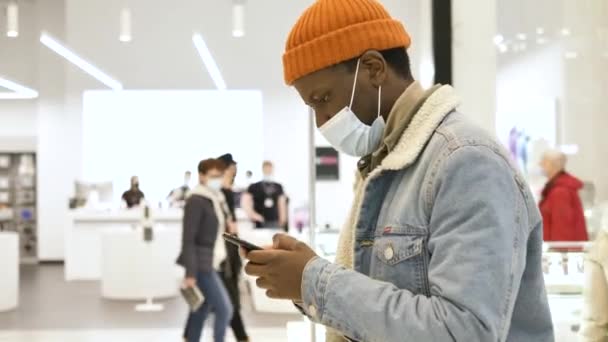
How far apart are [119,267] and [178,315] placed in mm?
1647

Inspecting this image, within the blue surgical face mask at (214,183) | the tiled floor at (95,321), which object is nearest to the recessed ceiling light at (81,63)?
the tiled floor at (95,321)

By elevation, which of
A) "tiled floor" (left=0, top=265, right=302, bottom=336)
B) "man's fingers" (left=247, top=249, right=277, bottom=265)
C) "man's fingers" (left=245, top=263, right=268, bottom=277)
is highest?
"man's fingers" (left=247, top=249, right=277, bottom=265)

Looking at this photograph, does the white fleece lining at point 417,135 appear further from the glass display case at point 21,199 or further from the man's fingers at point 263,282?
the glass display case at point 21,199

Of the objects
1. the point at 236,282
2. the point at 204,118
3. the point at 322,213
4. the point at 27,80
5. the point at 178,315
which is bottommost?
the point at 178,315

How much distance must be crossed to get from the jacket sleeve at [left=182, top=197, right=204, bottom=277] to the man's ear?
430 centimetres

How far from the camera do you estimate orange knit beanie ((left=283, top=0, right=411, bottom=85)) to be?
1.14 m

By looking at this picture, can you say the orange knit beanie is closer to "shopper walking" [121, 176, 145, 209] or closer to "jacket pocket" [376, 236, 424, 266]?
"jacket pocket" [376, 236, 424, 266]

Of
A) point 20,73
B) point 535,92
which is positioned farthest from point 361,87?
point 20,73

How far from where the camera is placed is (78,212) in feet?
38.2

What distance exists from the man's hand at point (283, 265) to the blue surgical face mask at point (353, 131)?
0.73ft

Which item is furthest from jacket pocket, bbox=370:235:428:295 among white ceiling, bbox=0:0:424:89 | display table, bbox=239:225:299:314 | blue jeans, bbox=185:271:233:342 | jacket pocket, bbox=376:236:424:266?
white ceiling, bbox=0:0:424:89

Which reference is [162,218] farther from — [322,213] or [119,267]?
[322,213]

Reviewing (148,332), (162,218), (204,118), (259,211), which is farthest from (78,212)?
(148,332)

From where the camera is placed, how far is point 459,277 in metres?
0.93
